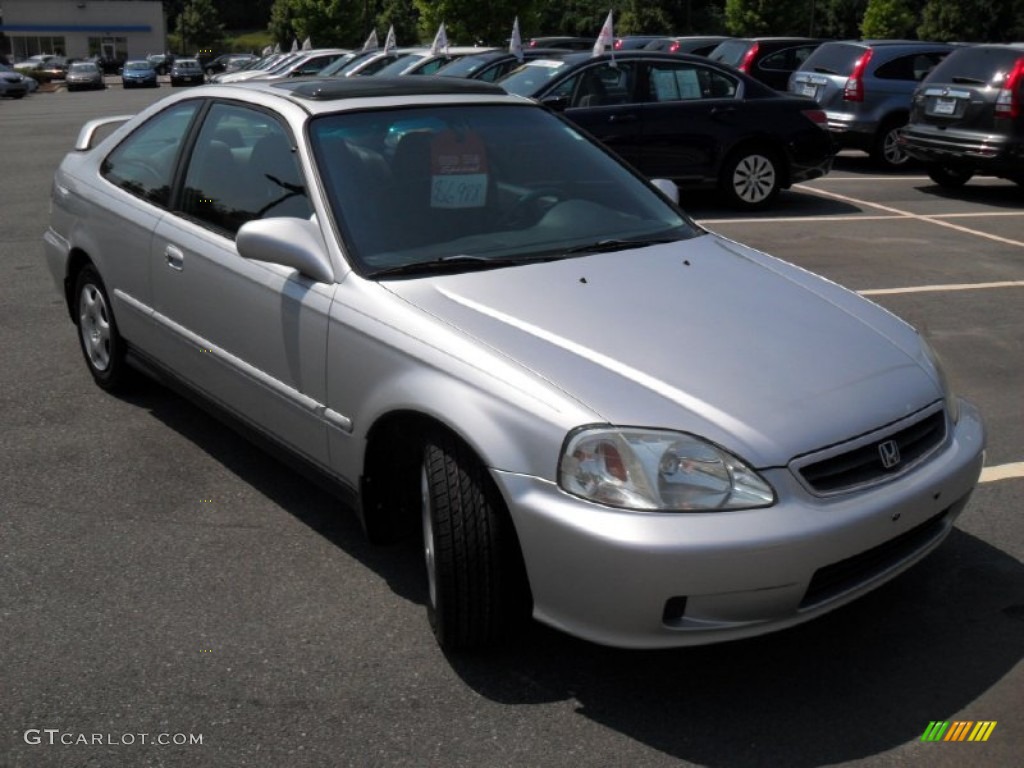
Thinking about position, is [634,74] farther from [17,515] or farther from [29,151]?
[29,151]

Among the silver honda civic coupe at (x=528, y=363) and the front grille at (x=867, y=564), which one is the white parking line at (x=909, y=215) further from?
the front grille at (x=867, y=564)

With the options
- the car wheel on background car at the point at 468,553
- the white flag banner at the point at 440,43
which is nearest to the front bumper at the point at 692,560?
the car wheel on background car at the point at 468,553

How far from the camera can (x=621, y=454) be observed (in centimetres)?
314

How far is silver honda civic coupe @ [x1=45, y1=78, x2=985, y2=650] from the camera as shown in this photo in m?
3.14

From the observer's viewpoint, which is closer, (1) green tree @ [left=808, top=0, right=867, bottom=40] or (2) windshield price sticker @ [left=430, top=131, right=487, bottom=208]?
(2) windshield price sticker @ [left=430, top=131, right=487, bottom=208]

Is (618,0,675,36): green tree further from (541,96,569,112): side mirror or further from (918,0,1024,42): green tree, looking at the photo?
(541,96,569,112): side mirror

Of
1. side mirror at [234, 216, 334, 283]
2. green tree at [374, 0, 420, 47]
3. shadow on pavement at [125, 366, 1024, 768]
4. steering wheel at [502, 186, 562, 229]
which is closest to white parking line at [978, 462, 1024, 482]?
shadow on pavement at [125, 366, 1024, 768]

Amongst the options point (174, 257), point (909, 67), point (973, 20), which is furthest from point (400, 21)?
point (174, 257)

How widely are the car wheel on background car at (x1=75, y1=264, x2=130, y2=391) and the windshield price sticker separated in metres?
1.95

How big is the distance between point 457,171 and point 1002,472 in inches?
99.9

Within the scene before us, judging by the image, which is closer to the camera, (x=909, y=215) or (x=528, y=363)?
(x=528, y=363)

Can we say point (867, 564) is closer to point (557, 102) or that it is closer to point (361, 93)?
point (361, 93)

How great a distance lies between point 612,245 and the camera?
14.2ft

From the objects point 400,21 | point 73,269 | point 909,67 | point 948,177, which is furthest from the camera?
point 400,21
